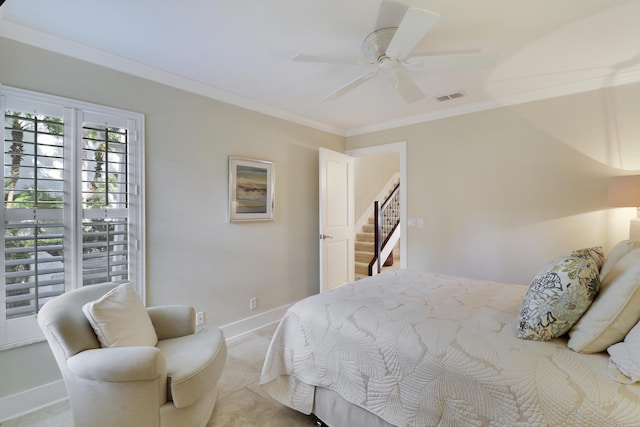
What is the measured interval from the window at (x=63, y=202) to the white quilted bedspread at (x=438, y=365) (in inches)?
60.8

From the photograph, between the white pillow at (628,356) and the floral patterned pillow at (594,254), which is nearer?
the white pillow at (628,356)

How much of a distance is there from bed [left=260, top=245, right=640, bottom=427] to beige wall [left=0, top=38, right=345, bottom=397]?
1.31m

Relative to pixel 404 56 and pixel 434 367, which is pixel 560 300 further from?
pixel 404 56

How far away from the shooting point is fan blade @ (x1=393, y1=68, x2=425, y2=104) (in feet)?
6.46

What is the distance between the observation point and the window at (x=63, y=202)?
6.19 feet

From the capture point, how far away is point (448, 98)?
10.0ft

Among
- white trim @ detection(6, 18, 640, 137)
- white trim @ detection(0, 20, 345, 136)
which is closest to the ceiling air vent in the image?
white trim @ detection(6, 18, 640, 137)

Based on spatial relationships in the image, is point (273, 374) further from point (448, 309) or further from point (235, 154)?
point (235, 154)

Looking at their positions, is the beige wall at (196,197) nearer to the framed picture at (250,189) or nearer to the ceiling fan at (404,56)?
the framed picture at (250,189)

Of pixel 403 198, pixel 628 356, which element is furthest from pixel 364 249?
pixel 628 356

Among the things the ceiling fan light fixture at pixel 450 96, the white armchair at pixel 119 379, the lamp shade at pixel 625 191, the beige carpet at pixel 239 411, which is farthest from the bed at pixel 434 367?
the ceiling fan light fixture at pixel 450 96

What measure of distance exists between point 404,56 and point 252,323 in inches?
115

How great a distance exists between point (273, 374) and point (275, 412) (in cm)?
29

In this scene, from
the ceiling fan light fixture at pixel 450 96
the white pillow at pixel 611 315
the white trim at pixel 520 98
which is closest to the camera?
the white pillow at pixel 611 315
